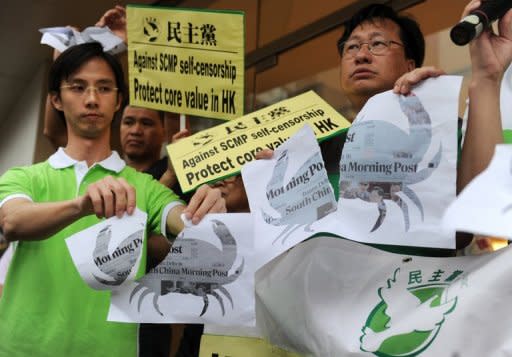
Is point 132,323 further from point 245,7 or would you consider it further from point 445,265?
point 245,7

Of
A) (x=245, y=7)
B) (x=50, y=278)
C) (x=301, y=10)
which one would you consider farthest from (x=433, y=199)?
(x=245, y=7)

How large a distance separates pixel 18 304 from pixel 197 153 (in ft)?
1.93

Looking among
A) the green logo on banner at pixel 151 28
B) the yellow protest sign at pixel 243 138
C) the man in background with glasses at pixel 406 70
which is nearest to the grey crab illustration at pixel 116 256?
the yellow protest sign at pixel 243 138

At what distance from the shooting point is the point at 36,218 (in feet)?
6.13

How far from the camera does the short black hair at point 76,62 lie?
221 centimetres

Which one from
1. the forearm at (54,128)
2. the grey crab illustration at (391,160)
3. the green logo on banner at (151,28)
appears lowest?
the grey crab illustration at (391,160)

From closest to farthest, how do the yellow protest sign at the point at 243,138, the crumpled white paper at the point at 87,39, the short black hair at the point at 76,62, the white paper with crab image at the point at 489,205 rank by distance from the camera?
the white paper with crab image at the point at 489,205 → the yellow protest sign at the point at 243,138 → the short black hair at the point at 76,62 → the crumpled white paper at the point at 87,39

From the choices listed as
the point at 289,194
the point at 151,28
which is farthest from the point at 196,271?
the point at 151,28

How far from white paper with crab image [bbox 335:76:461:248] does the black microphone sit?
0.45 feet

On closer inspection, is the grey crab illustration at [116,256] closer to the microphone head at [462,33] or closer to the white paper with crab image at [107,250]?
the white paper with crab image at [107,250]

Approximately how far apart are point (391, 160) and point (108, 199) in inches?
25.5

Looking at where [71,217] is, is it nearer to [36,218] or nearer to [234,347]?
[36,218]

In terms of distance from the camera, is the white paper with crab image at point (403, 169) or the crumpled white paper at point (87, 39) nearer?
the white paper with crab image at point (403, 169)

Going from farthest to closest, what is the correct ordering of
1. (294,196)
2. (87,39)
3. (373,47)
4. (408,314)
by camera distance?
(87,39)
(373,47)
(294,196)
(408,314)
